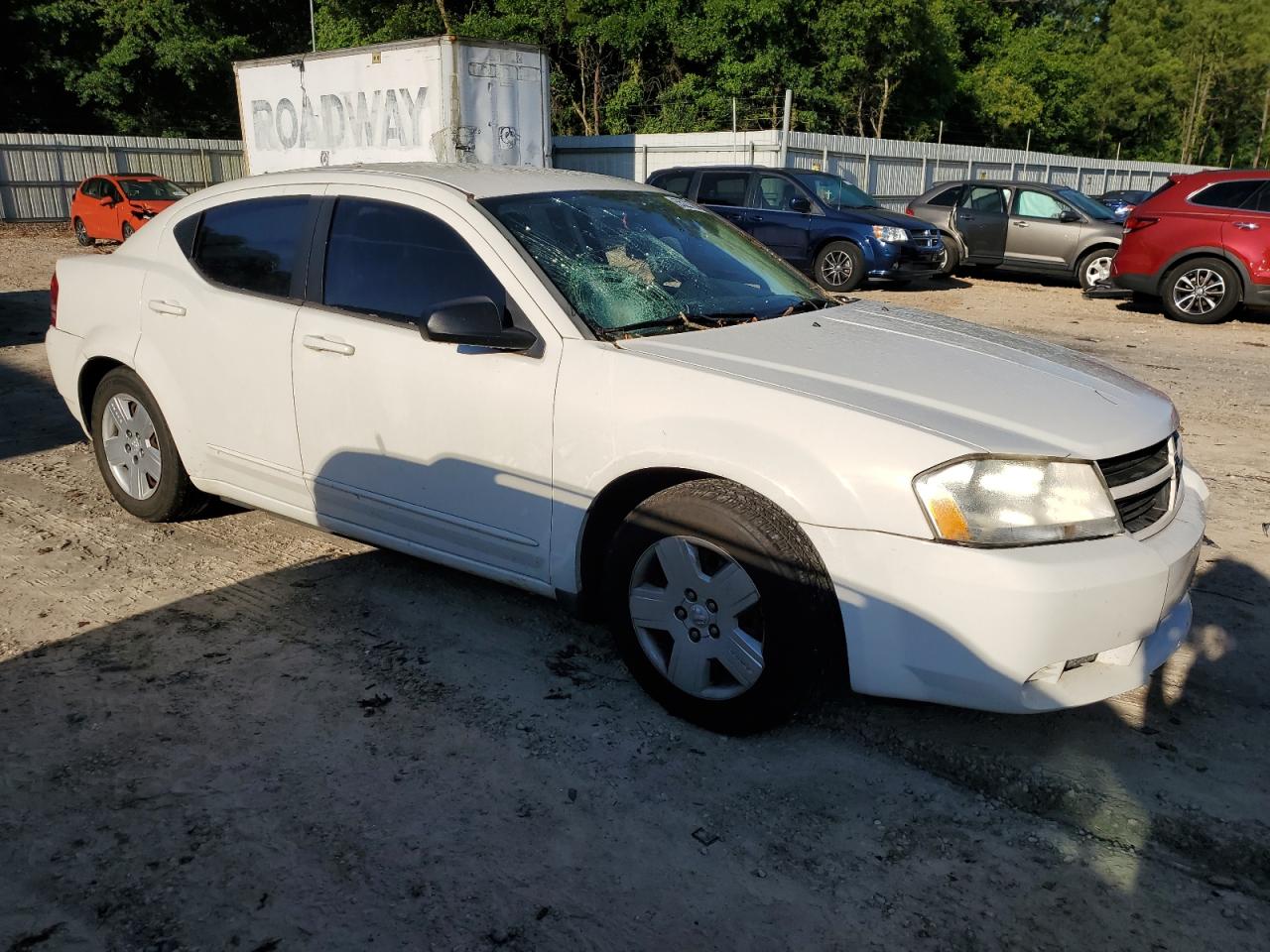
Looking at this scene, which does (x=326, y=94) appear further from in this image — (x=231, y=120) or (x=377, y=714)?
(x=231, y=120)

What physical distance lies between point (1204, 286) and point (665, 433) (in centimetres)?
1111

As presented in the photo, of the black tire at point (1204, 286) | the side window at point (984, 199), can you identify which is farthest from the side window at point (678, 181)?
the black tire at point (1204, 286)

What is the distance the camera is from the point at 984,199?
16141 millimetres

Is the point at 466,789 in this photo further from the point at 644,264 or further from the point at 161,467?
the point at 161,467

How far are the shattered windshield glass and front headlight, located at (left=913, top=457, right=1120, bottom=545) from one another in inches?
46.0

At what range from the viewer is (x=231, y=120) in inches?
1490

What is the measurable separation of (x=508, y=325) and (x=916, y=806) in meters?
1.95

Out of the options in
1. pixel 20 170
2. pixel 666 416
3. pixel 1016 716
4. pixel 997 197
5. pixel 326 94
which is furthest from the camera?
pixel 20 170

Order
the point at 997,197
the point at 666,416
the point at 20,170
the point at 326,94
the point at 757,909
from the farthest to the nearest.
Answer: the point at 20,170, the point at 326,94, the point at 997,197, the point at 666,416, the point at 757,909

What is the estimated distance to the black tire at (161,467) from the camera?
4641mm

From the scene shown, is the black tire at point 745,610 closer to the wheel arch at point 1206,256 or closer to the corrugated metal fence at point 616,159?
the wheel arch at point 1206,256

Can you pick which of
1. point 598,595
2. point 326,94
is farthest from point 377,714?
point 326,94

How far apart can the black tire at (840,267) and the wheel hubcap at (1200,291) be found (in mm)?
3961

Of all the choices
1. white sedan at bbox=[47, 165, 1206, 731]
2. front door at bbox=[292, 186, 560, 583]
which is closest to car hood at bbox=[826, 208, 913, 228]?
white sedan at bbox=[47, 165, 1206, 731]
